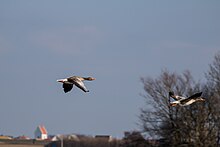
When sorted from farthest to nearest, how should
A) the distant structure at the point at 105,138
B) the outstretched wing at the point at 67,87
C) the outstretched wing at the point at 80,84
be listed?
the distant structure at the point at 105,138 < the outstretched wing at the point at 67,87 < the outstretched wing at the point at 80,84

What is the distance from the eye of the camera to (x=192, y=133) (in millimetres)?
58688

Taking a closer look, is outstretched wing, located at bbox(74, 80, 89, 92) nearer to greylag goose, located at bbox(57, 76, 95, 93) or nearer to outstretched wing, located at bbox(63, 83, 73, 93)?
greylag goose, located at bbox(57, 76, 95, 93)

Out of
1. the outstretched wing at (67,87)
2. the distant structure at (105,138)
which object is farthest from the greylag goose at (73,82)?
the distant structure at (105,138)

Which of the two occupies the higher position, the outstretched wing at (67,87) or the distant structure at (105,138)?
the distant structure at (105,138)

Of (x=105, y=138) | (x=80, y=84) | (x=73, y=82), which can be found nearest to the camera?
(x=80, y=84)

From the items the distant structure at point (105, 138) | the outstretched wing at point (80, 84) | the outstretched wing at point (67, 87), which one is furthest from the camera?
the distant structure at point (105, 138)

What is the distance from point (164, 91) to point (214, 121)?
4.99 metres

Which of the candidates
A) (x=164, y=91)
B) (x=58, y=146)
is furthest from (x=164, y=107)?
(x=58, y=146)

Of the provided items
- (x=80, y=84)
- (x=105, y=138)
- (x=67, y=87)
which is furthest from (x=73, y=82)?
(x=105, y=138)

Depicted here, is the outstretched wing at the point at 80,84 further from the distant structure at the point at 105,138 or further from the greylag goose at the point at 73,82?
the distant structure at the point at 105,138

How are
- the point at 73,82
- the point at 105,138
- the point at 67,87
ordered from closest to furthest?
1. the point at 73,82
2. the point at 67,87
3. the point at 105,138

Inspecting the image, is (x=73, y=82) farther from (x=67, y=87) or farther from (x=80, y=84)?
(x=67, y=87)

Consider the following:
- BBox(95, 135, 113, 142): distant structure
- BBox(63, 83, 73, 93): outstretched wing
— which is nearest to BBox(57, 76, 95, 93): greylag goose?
BBox(63, 83, 73, 93): outstretched wing

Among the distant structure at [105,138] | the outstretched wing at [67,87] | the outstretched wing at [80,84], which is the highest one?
the distant structure at [105,138]
